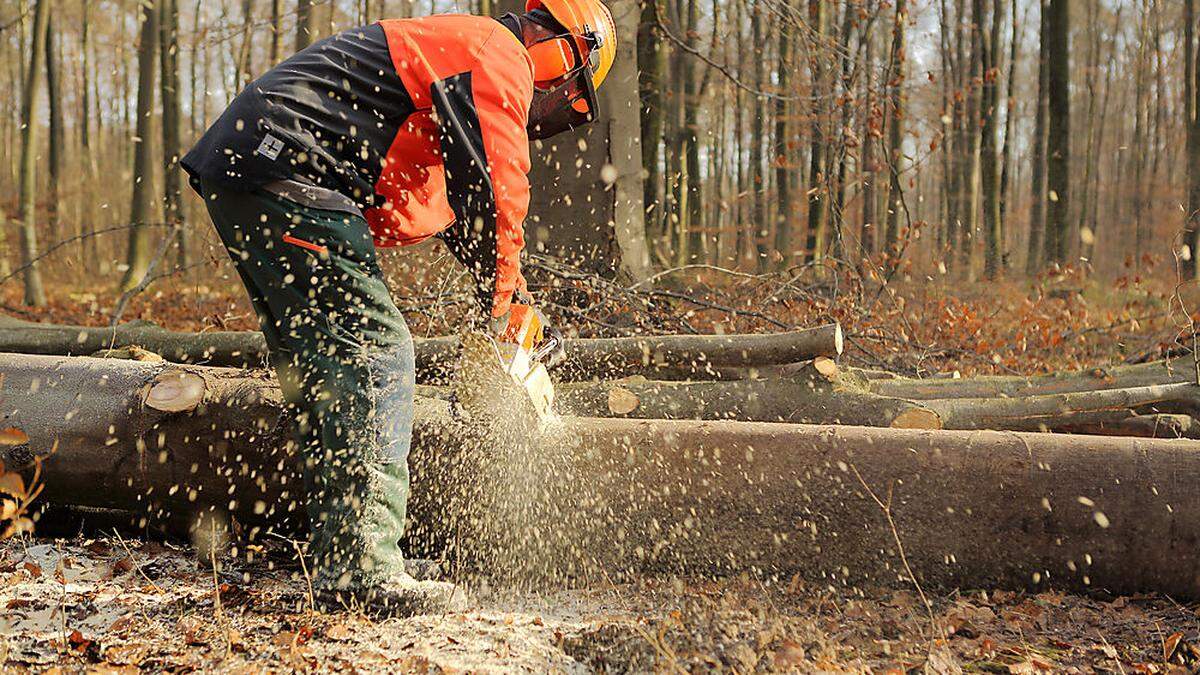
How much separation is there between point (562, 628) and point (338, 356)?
101 cm

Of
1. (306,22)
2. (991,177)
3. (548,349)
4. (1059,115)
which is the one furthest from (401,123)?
(991,177)

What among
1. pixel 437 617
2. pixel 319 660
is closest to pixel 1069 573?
pixel 437 617

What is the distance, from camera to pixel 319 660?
2.31 metres

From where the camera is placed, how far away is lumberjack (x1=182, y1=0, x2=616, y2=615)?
2.57 metres

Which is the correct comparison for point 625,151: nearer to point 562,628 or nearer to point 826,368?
point 826,368

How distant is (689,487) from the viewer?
2.98 metres

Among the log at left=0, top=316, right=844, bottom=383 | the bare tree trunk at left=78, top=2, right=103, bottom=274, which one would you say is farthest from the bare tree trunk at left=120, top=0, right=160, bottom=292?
the log at left=0, top=316, right=844, bottom=383

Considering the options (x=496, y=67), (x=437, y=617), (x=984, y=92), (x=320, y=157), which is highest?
(x=984, y=92)

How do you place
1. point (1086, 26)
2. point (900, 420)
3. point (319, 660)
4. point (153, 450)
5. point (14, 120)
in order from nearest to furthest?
point (319, 660) → point (153, 450) → point (900, 420) → point (14, 120) → point (1086, 26)

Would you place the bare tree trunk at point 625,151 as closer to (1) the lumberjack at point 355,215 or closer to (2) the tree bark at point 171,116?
(1) the lumberjack at point 355,215

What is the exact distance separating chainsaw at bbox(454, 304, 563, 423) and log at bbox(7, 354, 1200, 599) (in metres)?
0.10

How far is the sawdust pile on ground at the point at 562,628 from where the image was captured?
7.59 feet

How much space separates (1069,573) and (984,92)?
51.1 feet

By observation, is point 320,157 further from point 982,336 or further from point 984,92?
A: point 984,92
